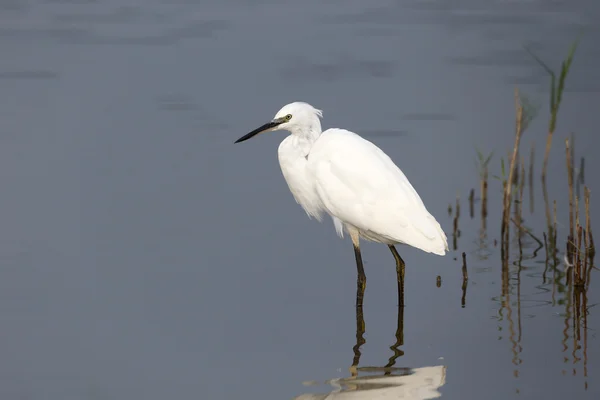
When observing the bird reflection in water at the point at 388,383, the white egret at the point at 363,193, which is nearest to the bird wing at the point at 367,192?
the white egret at the point at 363,193

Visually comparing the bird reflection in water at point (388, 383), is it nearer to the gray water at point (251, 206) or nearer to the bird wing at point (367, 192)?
the gray water at point (251, 206)

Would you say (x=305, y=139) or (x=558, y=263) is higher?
(x=305, y=139)

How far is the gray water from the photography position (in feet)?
15.4

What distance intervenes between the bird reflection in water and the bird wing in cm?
85

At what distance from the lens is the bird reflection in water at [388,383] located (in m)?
4.30

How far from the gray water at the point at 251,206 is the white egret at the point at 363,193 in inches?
15.2

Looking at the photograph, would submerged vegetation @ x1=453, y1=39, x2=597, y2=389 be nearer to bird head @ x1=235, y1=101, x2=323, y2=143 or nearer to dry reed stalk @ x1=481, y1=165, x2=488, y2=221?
dry reed stalk @ x1=481, y1=165, x2=488, y2=221

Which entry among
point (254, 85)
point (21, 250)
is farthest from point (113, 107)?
point (21, 250)

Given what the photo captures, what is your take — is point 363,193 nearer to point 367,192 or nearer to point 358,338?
point 367,192

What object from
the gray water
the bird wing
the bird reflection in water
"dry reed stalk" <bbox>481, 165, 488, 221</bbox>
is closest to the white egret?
the bird wing

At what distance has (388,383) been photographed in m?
4.44

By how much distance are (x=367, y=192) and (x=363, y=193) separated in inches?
0.9

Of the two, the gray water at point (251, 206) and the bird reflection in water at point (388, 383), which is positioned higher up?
the gray water at point (251, 206)

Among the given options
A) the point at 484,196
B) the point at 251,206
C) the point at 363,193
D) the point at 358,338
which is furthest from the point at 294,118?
the point at 484,196
